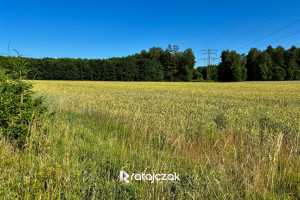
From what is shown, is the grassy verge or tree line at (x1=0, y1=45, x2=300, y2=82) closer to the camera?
the grassy verge

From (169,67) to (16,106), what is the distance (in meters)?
76.0

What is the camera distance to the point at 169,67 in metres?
78.2

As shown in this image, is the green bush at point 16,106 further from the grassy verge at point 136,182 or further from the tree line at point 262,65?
the tree line at point 262,65

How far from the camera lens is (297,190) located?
8.63ft

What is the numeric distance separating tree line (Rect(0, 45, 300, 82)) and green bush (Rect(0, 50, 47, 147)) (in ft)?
174

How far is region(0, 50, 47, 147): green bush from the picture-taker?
402 centimetres

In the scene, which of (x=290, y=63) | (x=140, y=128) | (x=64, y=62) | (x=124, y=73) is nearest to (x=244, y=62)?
(x=290, y=63)

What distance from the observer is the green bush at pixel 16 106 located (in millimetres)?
4016

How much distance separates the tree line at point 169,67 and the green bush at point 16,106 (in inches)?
2084
